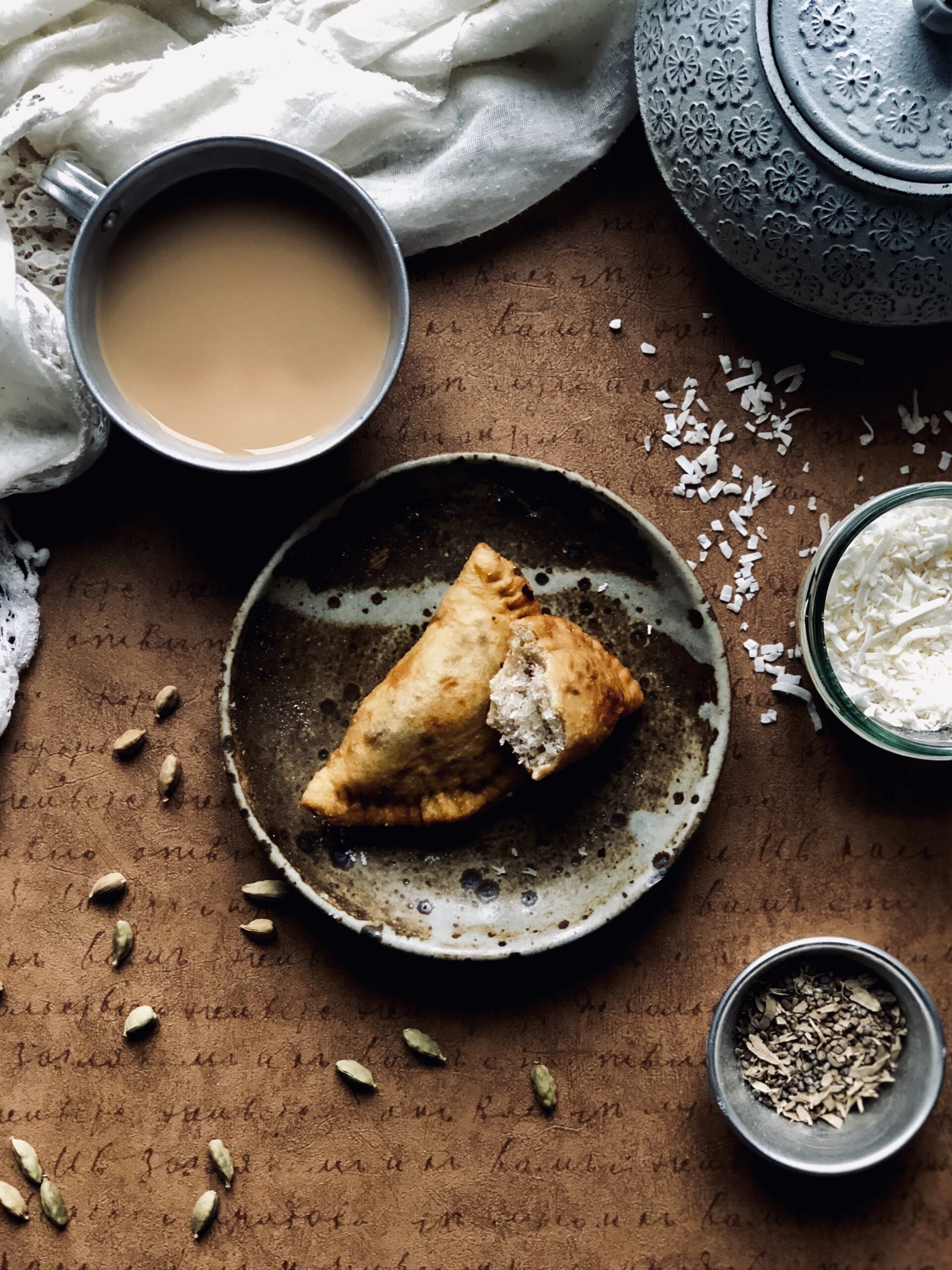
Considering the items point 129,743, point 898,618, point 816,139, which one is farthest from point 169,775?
point 816,139

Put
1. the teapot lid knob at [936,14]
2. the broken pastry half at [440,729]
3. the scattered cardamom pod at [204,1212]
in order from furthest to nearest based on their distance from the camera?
the scattered cardamom pod at [204,1212] < the broken pastry half at [440,729] < the teapot lid knob at [936,14]

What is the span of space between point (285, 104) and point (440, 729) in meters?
0.99

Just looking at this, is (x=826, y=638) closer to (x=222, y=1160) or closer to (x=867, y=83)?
(x=867, y=83)

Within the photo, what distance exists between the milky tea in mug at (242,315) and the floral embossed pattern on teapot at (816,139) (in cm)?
50

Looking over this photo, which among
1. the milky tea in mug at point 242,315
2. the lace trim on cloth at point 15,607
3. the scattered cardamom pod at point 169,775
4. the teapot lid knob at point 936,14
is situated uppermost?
the teapot lid knob at point 936,14

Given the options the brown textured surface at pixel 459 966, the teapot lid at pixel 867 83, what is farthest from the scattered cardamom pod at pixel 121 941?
the teapot lid at pixel 867 83

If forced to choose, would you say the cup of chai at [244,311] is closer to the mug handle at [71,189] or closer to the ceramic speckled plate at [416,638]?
the mug handle at [71,189]

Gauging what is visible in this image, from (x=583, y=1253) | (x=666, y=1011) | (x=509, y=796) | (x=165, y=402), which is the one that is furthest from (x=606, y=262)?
(x=583, y=1253)

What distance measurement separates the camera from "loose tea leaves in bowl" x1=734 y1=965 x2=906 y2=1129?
1.70 metres

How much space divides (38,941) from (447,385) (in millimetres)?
1135

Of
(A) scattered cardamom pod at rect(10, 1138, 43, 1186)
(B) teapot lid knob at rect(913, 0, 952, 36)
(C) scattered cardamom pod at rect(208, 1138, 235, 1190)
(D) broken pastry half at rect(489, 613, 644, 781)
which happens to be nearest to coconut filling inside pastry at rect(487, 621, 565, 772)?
(D) broken pastry half at rect(489, 613, 644, 781)

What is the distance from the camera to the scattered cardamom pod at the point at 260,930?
1.74 m

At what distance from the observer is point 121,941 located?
1738mm

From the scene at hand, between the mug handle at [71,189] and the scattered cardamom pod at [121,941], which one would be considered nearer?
the mug handle at [71,189]
